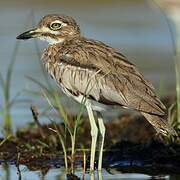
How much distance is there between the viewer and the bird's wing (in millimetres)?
9383

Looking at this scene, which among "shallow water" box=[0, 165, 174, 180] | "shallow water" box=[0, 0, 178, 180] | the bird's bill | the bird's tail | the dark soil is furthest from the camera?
"shallow water" box=[0, 0, 178, 180]

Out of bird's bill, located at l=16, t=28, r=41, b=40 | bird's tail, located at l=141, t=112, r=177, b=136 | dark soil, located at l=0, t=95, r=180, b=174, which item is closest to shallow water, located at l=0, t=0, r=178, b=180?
dark soil, located at l=0, t=95, r=180, b=174

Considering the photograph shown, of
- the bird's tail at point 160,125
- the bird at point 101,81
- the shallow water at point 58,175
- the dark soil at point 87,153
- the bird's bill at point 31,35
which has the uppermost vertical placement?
the bird's bill at point 31,35

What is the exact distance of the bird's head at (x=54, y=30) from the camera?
10.2 meters

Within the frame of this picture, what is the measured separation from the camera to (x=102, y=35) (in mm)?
20781

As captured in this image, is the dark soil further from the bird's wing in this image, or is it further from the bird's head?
the bird's head

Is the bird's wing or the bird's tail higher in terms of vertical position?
the bird's wing

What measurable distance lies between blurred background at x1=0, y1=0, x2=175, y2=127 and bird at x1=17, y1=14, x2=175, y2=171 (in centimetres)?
301

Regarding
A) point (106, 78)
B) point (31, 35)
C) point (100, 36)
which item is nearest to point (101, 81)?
point (106, 78)

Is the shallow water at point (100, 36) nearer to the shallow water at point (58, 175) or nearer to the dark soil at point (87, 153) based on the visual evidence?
the shallow water at point (58, 175)

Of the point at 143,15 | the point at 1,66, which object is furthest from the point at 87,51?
Answer: the point at 143,15

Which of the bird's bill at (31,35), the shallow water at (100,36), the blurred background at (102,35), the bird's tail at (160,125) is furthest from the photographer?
the blurred background at (102,35)

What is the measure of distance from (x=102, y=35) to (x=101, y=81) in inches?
444

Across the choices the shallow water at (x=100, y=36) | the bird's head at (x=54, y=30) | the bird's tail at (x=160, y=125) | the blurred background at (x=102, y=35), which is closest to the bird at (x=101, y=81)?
the bird's tail at (x=160, y=125)
